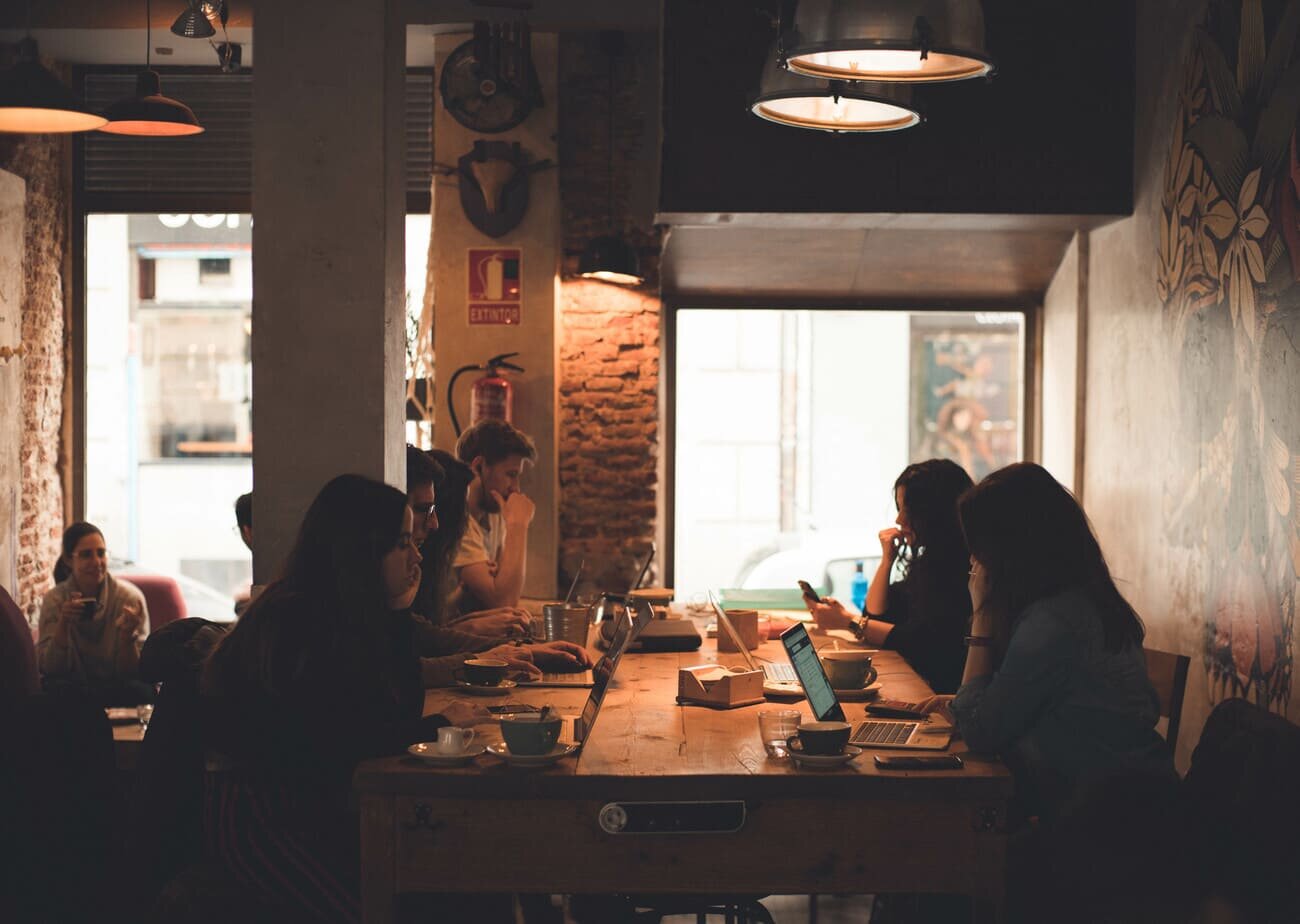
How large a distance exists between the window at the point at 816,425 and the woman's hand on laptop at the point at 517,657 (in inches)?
146

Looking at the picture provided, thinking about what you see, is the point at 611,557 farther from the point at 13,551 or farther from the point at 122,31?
the point at 122,31

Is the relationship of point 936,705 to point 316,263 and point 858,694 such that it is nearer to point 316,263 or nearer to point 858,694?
point 858,694

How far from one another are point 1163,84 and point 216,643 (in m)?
4.21

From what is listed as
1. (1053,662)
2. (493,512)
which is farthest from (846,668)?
(493,512)

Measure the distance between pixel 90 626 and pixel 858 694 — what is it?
3.63 m

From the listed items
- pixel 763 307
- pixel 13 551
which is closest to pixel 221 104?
pixel 13 551

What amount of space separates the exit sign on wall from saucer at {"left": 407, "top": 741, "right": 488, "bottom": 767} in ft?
14.4

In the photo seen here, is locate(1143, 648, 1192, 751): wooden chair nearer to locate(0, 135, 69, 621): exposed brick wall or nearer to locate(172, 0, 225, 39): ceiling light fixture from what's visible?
locate(172, 0, 225, 39): ceiling light fixture

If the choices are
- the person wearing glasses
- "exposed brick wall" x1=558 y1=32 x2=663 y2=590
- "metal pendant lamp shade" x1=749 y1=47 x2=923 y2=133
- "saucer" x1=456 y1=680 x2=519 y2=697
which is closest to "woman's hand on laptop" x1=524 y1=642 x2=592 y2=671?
the person wearing glasses

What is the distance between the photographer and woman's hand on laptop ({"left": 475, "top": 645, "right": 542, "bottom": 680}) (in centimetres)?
376

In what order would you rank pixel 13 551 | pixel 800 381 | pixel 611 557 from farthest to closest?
pixel 800 381
pixel 611 557
pixel 13 551

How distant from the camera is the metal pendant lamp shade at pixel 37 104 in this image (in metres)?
4.65

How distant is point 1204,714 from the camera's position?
15.7ft

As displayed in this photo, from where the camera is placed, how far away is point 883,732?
3.04 m
